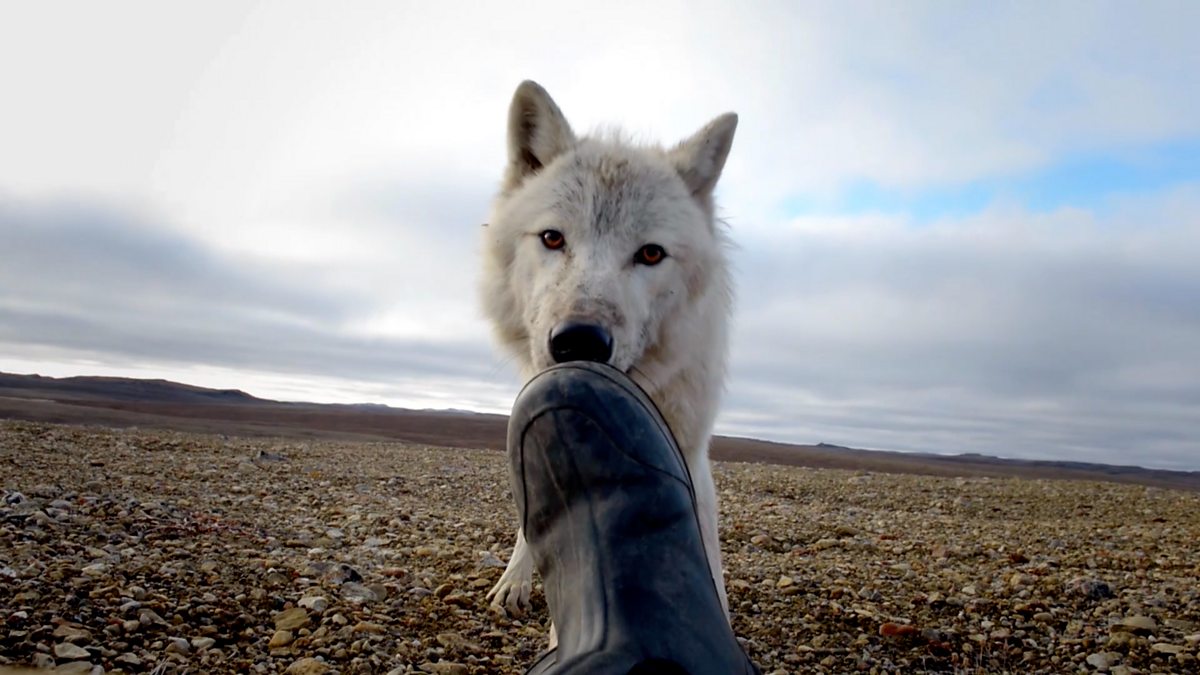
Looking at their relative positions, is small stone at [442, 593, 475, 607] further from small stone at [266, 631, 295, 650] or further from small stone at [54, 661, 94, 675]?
small stone at [54, 661, 94, 675]

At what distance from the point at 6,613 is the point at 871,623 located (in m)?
3.58

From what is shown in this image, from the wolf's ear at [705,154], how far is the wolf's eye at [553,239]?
97 cm

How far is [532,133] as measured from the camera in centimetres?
394

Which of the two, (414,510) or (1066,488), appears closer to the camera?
(414,510)

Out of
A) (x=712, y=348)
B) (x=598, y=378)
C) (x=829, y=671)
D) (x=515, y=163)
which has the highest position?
(x=515, y=163)

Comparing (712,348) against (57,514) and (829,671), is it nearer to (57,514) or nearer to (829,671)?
(829,671)

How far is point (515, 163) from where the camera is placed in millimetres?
3973

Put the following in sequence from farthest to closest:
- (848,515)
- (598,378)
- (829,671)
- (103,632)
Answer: (848,515)
(829,671)
(103,632)
(598,378)

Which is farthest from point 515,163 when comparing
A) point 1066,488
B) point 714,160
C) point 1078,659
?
point 1066,488

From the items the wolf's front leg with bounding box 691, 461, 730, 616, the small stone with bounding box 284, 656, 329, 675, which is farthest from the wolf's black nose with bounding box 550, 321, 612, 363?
the small stone with bounding box 284, 656, 329, 675

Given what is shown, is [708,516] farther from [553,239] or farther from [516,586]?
[553,239]

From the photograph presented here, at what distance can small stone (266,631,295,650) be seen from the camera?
259 cm

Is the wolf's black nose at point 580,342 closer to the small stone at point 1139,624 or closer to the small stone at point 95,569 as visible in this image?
the small stone at point 95,569

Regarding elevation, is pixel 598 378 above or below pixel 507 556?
above
